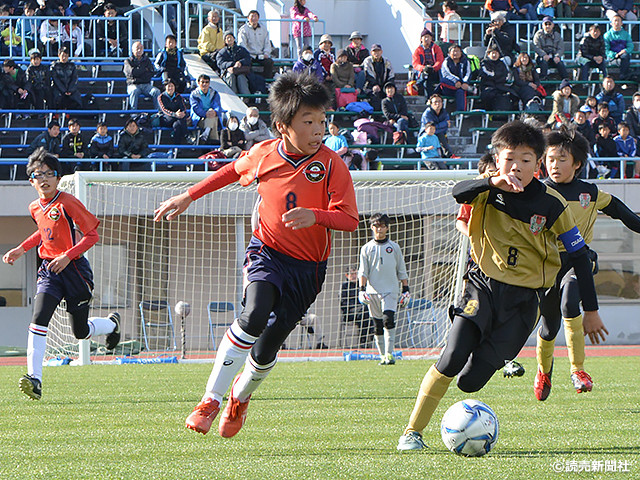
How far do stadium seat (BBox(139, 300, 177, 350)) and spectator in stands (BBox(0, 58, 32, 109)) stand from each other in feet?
16.3

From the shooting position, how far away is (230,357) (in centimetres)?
506

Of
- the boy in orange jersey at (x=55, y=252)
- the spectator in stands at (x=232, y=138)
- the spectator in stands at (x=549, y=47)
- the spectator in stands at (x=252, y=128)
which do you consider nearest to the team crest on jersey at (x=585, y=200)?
the boy in orange jersey at (x=55, y=252)

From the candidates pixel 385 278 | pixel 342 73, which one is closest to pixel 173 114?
pixel 342 73

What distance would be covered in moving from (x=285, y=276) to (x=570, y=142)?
2.66 m

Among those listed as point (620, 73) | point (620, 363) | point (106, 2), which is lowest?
point (620, 363)

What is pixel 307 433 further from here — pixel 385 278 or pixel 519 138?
pixel 385 278

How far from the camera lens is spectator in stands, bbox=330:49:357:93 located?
19656 millimetres

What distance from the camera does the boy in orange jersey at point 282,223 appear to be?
5.11 meters

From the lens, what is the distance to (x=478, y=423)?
15.9 ft

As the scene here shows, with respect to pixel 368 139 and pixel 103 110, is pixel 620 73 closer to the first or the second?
pixel 368 139

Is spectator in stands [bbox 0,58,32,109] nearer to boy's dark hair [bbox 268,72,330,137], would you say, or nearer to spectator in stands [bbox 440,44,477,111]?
spectator in stands [bbox 440,44,477,111]

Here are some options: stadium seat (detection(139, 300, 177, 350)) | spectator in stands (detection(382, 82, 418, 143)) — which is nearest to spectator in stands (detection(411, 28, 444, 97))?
spectator in stands (detection(382, 82, 418, 143))

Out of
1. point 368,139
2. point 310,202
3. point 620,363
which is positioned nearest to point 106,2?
point 368,139

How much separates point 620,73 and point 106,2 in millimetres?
11343
